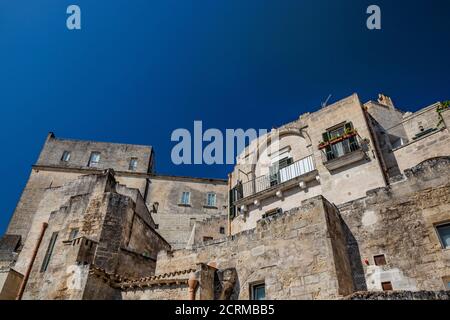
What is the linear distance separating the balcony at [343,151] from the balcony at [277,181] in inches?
39.0

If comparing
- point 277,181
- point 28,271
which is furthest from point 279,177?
point 28,271

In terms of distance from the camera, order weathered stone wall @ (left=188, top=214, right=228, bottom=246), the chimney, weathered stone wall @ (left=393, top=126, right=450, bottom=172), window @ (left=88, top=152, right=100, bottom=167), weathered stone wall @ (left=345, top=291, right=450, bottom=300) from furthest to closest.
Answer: window @ (left=88, top=152, right=100, bottom=167) < weathered stone wall @ (left=188, top=214, right=228, bottom=246) < the chimney < weathered stone wall @ (left=393, top=126, right=450, bottom=172) < weathered stone wall @ (left=345, top=291, right=450, bottom=300)

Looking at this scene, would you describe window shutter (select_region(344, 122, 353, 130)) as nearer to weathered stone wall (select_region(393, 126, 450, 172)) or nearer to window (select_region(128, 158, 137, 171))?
weathered stone wall (select_region(393, 126, 450, 172))

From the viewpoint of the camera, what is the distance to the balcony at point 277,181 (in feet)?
60.6

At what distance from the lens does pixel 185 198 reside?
110 feet

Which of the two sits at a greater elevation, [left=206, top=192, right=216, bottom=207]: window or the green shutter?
[left=206, top=192, right=216, bottom=207]: window

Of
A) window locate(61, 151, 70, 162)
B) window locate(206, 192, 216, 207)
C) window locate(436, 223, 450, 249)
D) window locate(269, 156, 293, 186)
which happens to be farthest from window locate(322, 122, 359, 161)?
window locate(61, 151, 70, 162)

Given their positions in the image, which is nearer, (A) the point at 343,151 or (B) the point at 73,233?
(B) the point at 73,233

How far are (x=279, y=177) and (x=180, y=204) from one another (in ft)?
50.9

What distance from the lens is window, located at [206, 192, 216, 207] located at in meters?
33.3

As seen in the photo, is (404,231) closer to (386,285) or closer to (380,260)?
(380,260)

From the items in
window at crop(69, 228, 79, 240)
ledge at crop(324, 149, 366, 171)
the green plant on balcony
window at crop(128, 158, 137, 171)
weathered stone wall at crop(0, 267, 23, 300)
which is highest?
window at crop(128, 158, 137, 171)

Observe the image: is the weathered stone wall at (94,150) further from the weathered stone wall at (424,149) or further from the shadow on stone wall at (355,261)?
the shadow on stone wall at (355,261)

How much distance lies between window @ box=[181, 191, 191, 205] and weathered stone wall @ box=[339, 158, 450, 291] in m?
21.9
